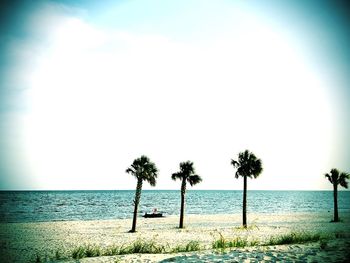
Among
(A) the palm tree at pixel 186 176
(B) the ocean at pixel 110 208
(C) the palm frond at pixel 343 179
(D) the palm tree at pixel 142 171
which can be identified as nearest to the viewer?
(D) the palm tree at pixel 142 171

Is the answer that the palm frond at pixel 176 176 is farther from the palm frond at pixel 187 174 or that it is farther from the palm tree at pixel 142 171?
the palm tree at pixel 142 171

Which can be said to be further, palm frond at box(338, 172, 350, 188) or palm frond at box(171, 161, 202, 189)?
palm frond at box(338, 172, 350, 188)

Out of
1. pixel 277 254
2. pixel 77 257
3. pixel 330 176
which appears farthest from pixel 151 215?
pixel 277 254

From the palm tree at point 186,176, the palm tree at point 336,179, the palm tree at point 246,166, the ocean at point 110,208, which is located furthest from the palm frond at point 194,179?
the ocean at point 110,208

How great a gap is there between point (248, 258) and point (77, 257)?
337 inches

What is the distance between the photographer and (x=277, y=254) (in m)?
11.3

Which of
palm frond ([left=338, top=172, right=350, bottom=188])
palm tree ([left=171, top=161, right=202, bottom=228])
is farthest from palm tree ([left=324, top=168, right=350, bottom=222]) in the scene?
palm tree ([left=171, top=161, right=202, bottom=228])

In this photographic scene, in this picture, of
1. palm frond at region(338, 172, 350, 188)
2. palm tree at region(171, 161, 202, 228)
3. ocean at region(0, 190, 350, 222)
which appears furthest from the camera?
ocean at region(0, 190, 350, 222)

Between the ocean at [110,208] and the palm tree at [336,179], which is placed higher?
the palm tree at [336,179]

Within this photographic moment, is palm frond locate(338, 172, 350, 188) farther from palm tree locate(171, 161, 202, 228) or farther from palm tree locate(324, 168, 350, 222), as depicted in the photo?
palm tree locate(171, 161, 202, 228)

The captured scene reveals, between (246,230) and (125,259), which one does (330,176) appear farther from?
(125,259)

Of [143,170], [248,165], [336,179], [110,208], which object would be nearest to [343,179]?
[336,179]

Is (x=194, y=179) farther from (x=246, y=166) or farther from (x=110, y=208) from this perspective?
(x=110, y=208)

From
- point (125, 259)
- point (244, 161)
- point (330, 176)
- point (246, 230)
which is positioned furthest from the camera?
point (330, 176)
